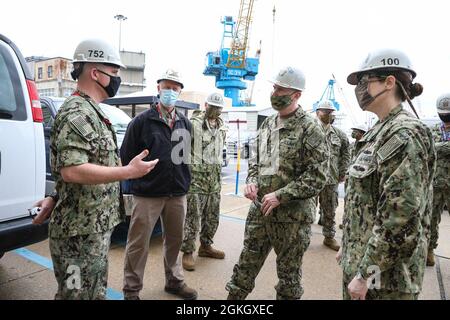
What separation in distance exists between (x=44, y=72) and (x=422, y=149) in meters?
51.9

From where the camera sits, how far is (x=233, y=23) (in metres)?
44.9

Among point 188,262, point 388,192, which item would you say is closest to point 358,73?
point 388,192

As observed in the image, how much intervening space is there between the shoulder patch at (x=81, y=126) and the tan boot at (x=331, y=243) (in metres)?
3.92

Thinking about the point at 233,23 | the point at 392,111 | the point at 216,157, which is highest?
the point at 233,23

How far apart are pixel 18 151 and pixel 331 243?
407 centimetres

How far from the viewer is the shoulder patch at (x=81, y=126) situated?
5.69 ft

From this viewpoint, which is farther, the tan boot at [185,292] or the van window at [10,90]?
the tan boot at [185,292]

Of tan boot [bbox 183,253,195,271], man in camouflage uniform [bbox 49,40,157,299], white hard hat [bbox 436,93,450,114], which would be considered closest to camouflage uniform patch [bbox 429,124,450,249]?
white hard hat [bbox 436,93,450,114]

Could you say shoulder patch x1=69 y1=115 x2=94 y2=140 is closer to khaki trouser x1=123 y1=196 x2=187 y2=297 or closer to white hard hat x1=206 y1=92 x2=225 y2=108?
khaki trouser x1=123 y1=196 x2=187 y2=297

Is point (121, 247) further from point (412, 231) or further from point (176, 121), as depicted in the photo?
point (412, 231)

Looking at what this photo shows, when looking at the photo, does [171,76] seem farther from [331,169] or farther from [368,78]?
[331,169]

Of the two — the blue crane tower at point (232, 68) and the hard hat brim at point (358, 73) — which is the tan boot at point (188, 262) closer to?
the hard hat brim at point (358, 73)

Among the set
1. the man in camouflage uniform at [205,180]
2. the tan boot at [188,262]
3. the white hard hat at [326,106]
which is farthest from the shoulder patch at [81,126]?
the white hard hat at [326,106]
